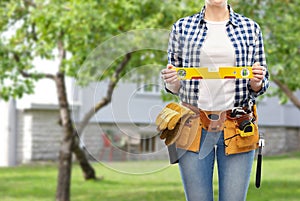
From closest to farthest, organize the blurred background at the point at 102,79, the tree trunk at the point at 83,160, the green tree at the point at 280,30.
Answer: the blurred background at the point at 102,79 → the green tree at the point at 280,30 → the tree trunk at the point at 83,160

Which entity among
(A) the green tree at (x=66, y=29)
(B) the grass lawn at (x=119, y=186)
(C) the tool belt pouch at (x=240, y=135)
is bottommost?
(B) the grass lawn at (x=119, y=186)

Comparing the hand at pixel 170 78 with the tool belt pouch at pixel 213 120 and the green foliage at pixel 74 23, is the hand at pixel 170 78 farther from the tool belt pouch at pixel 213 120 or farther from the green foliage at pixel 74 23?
the green foliage at pixel 74 23

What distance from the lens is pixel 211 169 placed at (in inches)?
143

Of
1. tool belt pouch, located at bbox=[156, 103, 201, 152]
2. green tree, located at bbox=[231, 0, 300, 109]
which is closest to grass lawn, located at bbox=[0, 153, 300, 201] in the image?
green tree, located at bbox=[231, 0, 300, 109]

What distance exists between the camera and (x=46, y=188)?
544 inches

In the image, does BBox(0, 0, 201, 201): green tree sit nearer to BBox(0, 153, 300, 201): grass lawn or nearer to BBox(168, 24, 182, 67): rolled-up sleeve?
BBox(0, 153, 300, 201): grass lawn

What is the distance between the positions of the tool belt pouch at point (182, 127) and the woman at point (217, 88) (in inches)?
1.1

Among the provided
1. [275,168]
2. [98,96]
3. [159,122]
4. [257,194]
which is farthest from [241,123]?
[275,168]

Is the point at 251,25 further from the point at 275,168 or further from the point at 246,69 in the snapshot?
the point at 275,168

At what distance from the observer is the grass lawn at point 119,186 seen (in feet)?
40.2

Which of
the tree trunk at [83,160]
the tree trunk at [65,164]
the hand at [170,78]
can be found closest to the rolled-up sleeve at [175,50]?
the hand at [170,78]

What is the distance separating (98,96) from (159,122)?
0.56 m

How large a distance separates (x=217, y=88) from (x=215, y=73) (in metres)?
0.09

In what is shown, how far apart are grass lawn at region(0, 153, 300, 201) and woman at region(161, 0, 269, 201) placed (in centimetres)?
749
